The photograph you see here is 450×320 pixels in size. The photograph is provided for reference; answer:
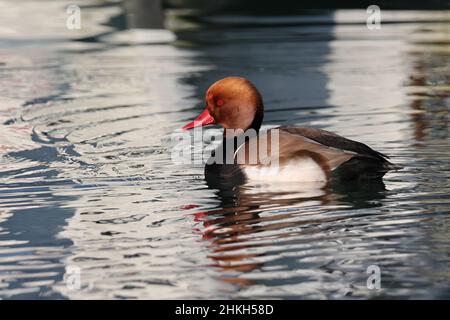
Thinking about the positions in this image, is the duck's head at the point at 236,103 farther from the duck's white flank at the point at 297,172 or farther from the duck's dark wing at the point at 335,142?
the duck's white flank at the point at 297,172

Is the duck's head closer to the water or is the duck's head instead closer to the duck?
the duck

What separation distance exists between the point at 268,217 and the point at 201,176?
1.80 m

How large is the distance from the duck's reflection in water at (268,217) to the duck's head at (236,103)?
2.56ft

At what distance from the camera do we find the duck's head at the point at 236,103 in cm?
1017

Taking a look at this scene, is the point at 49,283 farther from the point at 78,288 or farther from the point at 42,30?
the point at 42,30

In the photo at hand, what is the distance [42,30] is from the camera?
65.7 feet

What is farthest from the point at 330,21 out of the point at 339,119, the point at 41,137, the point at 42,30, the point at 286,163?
the point at 286,163

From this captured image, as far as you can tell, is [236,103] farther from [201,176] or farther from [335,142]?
[335,142]

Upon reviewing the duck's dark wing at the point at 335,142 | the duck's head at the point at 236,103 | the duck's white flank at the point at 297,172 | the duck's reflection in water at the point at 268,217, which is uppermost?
the duck's head at the point at 236,103

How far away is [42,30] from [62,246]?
12.8 meters

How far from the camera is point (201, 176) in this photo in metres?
9.98

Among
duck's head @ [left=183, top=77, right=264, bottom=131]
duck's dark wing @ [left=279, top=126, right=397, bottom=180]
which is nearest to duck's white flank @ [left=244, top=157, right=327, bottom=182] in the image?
duck's dark wing @ [left=279, top=126, right=397, bottom=180]

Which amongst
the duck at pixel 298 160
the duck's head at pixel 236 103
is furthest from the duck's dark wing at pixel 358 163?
the duck's head at pixel 236 103

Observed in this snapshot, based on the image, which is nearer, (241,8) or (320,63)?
(320,63)
